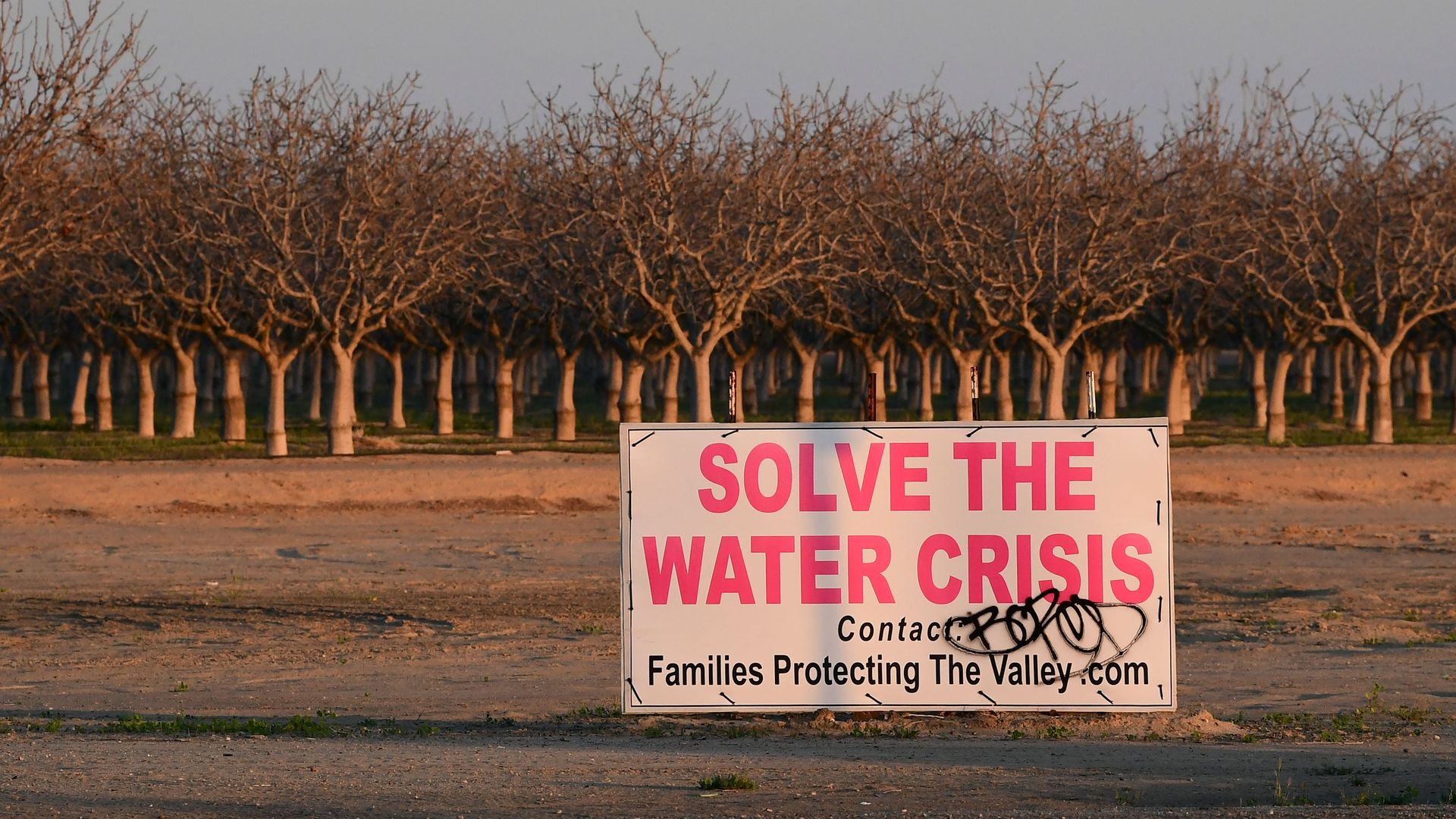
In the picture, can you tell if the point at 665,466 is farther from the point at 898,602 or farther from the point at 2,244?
the point at 2,244

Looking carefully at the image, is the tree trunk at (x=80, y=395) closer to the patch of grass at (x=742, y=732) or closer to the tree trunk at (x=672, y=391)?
the tree trunk at (x=672, y=391)

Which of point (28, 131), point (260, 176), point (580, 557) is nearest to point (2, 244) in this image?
point (28, 131)

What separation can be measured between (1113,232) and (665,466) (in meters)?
32.8

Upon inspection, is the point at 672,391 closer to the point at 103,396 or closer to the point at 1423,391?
the point at 103,396

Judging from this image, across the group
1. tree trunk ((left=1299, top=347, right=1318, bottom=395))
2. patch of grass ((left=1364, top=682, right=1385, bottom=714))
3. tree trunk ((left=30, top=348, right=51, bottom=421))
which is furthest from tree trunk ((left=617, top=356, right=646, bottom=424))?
tree trunk ((left=1299, top=347, right=1318, bottom=395))

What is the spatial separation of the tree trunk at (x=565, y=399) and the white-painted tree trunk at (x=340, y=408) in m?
8.93

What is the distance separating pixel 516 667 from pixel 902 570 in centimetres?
569

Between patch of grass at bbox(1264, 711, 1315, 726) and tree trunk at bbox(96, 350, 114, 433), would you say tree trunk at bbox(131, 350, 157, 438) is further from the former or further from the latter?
patch of grass at bbox(1264, 711, 1315, 726)

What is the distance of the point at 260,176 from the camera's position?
→ 38.2 metres

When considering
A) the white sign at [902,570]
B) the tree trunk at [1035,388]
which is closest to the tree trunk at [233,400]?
the tree trunk at [1035,388]

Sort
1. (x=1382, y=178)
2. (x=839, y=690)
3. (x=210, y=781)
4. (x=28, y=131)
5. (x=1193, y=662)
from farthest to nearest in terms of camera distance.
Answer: (x=1382, y=178) → (x=28, y=131) → (x=1193, y=662) → (x=839, y=690) → (x=210, y=781)

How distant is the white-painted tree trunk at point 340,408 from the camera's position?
3869 cm

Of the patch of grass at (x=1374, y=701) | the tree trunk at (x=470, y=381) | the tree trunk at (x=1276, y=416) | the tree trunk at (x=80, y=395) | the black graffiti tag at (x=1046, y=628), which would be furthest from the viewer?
the tree trunk at (x=470, y=381)

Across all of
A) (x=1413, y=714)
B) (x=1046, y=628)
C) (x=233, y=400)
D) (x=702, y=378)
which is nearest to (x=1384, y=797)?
(x=1046, y=628)
